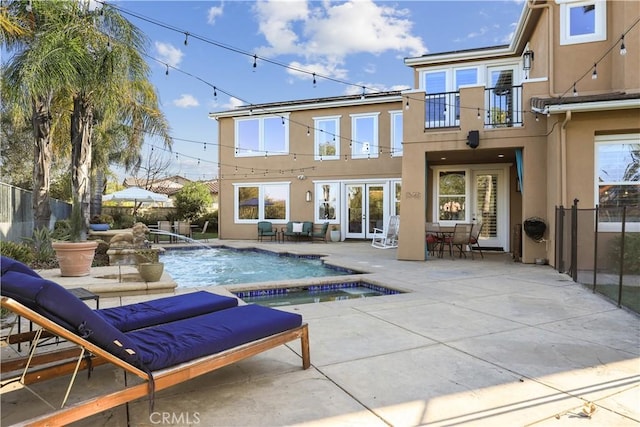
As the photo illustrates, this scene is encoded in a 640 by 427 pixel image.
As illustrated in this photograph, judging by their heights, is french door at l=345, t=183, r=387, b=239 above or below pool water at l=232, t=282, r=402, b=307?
above

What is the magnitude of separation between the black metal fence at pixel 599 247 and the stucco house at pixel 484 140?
244 mm

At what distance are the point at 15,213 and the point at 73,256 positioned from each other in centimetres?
456

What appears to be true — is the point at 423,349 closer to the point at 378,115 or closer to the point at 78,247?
the point at 78,247

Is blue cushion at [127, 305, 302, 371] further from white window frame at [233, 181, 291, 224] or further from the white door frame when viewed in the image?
white window frame at [233, 181, 291, 224]

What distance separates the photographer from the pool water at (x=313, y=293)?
6.25m

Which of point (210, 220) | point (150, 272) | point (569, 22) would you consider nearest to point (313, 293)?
point (150, 272)

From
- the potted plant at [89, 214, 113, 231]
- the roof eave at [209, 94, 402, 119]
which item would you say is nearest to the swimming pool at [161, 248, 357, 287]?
the potted plant at [89, 214, 113, 231]

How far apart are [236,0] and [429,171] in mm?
7342

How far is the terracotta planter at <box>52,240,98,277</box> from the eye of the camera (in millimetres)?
6258

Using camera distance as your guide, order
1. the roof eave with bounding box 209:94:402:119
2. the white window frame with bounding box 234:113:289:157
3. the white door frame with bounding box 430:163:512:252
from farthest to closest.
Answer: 1. the white window frame with bounding box 234:113:289:157
2. the roof eave with bounding box 209:94:402:119
3. the white door frame with bounding box 430:163:512:252

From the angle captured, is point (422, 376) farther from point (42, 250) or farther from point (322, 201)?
point (322, 201)

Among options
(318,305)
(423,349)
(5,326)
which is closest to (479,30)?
(318,305)

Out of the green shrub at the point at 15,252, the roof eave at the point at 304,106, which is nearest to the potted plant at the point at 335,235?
the roof eave at the point at 304,106

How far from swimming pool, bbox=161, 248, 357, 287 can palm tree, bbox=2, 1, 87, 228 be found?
3.71 metres
